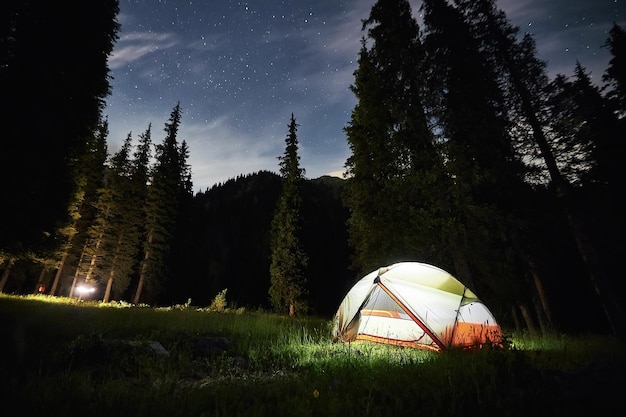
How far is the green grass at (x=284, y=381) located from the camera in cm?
309

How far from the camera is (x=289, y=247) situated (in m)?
28.0

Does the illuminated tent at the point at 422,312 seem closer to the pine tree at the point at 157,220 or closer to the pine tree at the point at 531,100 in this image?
the pine tree at the point at 531,100

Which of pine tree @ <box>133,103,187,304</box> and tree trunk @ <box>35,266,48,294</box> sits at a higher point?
pine tree @ <box>133,103,187,304</box>

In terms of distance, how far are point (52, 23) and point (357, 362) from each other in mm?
17339

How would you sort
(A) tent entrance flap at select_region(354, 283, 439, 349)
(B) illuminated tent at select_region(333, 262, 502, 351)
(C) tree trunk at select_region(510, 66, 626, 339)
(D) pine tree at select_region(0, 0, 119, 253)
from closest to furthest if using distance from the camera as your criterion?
(B) illuminated tent at select_region(333, 262, 502, 351), (A) tent entrance flap at select_region(354, 283, 439, 349), (C) tree trunk at select_region(510, 66, 626, 339), (D) pine tree at select_region(0, 0, 119, 253)

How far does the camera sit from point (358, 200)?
15.0m

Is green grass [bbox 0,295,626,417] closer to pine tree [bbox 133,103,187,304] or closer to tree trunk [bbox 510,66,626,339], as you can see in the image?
tree trunk [bbox 510,66,626,339]

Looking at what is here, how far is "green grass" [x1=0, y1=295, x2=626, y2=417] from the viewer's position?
3.09 metres

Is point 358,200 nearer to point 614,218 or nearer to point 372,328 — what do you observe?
point 372,328

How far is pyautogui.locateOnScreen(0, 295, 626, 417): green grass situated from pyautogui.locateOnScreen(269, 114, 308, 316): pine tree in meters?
20.4

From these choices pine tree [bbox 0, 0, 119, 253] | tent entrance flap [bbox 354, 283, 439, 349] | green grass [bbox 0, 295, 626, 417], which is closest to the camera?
green grass [bbox 0, 295, 626, 417]

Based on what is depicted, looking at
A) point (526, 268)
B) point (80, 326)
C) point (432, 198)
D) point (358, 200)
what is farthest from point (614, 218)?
point (80, 326)

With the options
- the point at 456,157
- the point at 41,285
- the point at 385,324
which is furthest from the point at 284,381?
the point at 41,285

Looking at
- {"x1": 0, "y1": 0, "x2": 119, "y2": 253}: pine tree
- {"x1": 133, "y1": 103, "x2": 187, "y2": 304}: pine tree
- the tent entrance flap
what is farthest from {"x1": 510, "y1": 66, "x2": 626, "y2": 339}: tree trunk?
{"x1": 133, "y1": 103, "x2": 187, "y2": 304}: pine tree
